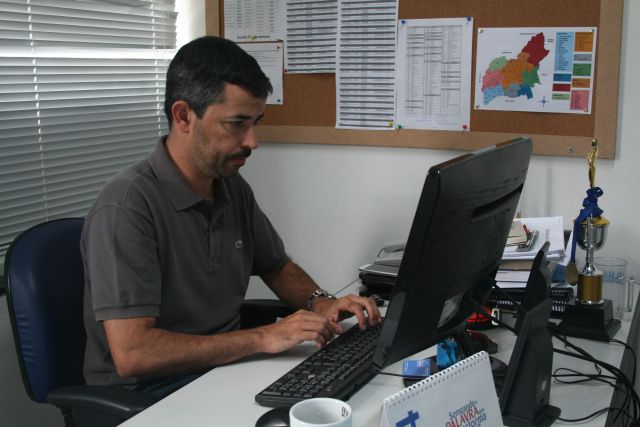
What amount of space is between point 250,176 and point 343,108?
46 centimetres

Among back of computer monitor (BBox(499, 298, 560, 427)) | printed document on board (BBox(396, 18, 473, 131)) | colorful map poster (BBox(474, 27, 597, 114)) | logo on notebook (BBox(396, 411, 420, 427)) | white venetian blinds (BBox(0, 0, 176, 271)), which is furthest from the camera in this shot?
printed document on board (BBox(396, 18, 473, 131))

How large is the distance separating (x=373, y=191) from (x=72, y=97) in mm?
1041

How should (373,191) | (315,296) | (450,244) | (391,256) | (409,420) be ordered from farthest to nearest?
(373,191)
(391,256)
(315,296)
(450,244)
(409,420)

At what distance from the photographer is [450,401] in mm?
1040

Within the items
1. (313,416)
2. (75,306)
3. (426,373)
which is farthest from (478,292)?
(75,306)

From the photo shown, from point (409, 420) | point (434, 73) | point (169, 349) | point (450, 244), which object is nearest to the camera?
point (409, 420)

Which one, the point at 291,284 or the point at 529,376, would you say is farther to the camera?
the point at 291,284

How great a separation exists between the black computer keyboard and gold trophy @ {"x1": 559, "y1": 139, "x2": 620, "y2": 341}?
52 cm

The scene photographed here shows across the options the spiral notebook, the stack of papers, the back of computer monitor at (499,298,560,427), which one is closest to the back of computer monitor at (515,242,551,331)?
the back of computer monitor at (499,298,560,427)

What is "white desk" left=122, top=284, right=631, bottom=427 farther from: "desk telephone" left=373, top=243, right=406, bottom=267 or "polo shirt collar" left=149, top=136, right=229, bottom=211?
"desk telephone" left=373, top=243, right=406, bottom=267

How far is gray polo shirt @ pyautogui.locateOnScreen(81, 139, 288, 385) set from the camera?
1.57 m

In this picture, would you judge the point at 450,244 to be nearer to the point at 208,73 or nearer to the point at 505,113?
the point at 208,73

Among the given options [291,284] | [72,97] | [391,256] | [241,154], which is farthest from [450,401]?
[72,97]

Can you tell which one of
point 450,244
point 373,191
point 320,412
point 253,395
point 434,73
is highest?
point 434,73
